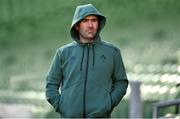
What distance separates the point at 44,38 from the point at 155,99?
516 cm

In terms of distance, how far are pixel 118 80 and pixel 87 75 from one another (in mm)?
186

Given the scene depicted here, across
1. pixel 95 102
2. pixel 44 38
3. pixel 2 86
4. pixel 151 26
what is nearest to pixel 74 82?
pixel 95 102

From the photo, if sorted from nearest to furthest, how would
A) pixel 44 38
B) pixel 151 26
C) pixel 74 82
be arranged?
pixel 74 82
pixel 151 26
pixel 44 38

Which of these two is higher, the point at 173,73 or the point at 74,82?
the point at 74,82

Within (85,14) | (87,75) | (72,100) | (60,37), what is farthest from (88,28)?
(60,37)

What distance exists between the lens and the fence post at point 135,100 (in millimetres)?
7518

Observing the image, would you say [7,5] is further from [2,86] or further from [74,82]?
[74,82]

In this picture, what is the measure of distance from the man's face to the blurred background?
7.79 metres

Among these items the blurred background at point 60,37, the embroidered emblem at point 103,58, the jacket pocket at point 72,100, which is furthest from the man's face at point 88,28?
the blurred background at point 60,37

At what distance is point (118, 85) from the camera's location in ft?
14.2

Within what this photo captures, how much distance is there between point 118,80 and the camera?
14.2 feet

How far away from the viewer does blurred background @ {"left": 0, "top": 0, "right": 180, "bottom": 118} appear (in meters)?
13.2

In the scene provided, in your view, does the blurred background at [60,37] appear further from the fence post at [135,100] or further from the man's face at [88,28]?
the man's face at [88,28]


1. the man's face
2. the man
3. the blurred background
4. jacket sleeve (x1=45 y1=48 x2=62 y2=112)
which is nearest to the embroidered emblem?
the man
